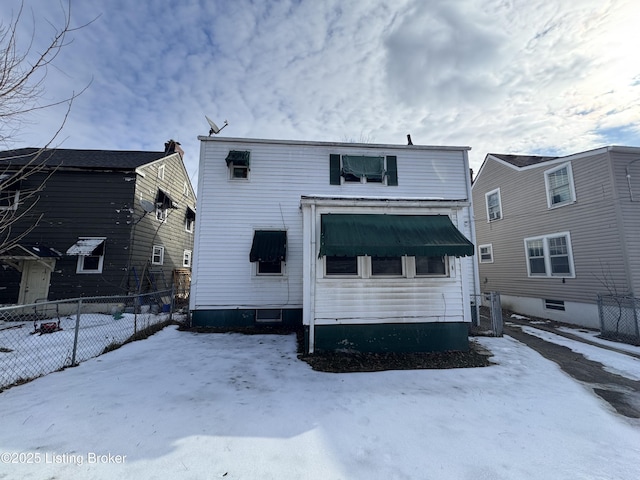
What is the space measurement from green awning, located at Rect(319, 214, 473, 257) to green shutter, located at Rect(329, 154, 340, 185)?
3.85 meters

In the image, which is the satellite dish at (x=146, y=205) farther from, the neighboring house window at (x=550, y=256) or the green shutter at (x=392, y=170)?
the neighboring house window at (x=550, y=256)

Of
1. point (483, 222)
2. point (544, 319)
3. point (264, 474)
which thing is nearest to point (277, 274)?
point (264, 474)

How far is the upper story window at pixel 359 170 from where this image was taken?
34.1 ft

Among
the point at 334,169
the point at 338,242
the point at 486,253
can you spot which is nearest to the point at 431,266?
the point at 338,242

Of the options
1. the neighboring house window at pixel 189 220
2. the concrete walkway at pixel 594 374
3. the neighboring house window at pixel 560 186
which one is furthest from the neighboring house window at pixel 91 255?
the neighboring house window at pixel 560 186

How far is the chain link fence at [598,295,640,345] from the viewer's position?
8.59 m

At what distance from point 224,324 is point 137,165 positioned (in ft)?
30.1

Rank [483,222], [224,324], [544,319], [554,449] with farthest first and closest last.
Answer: [483,222] → [544,319] → [224,324] → [554,449]

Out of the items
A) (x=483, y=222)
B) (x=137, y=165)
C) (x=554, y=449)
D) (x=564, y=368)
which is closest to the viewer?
(x=554, y=449)

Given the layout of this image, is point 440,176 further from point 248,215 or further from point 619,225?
point 248,215

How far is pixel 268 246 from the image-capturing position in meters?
9.35

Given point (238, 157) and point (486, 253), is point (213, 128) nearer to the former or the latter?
point (238, 157)

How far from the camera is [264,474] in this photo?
2.79m

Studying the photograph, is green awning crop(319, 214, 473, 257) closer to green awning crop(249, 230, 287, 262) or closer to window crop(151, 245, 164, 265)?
green awning crop(249, 230, 287, 262)
